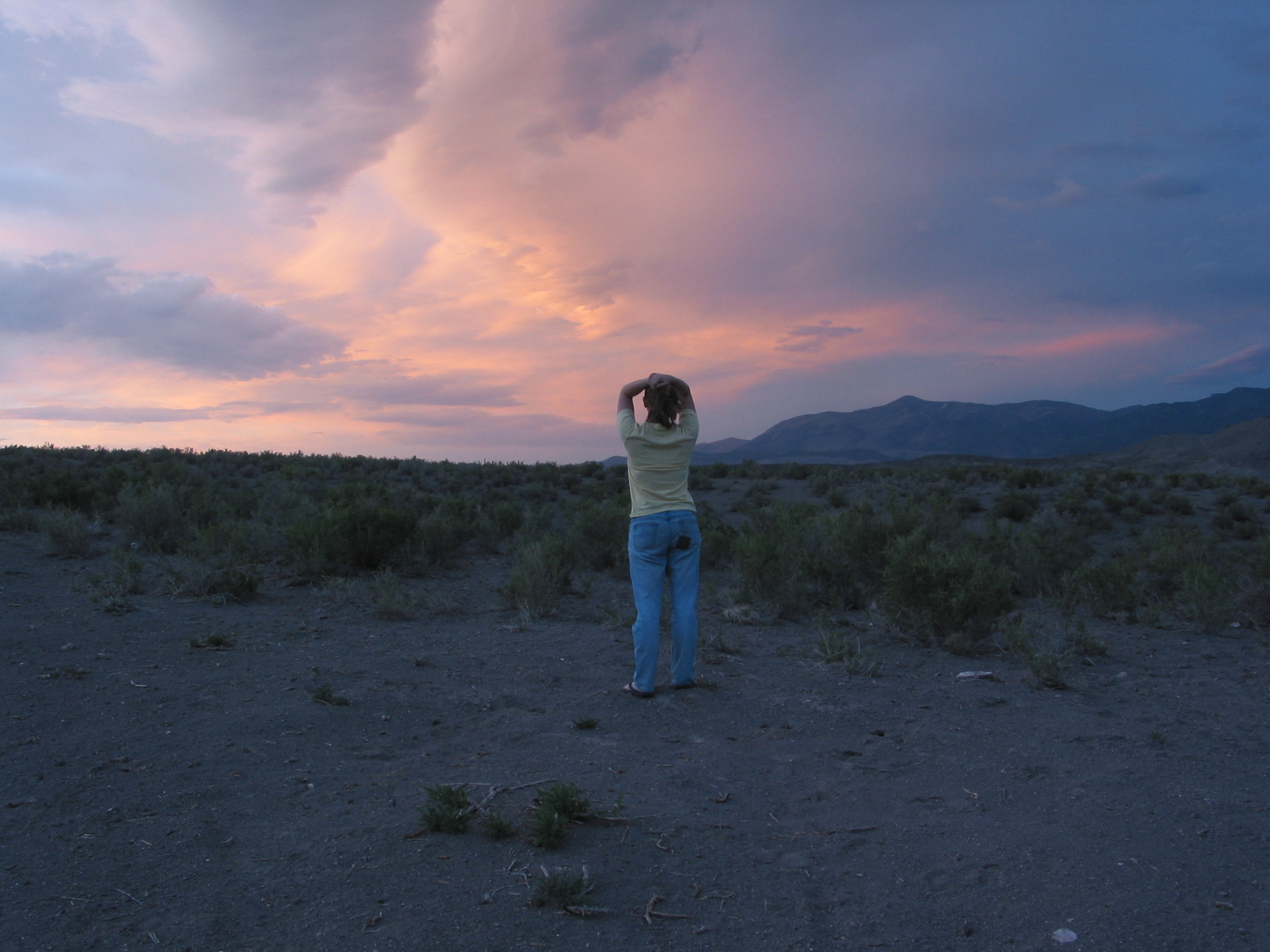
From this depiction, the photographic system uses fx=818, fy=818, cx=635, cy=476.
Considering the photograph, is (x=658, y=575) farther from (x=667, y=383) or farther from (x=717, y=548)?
(x=717, y=548)

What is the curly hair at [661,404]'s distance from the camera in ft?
19.2

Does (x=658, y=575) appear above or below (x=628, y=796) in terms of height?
above

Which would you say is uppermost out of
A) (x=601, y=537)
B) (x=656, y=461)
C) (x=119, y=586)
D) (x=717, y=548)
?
(x=656, y=461)

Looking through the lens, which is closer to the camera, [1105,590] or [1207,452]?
[1105,590]

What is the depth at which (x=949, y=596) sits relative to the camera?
25.2 feet

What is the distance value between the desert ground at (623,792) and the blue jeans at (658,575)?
387mm

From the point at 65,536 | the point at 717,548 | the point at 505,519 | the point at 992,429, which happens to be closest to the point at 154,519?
the point at 65,536

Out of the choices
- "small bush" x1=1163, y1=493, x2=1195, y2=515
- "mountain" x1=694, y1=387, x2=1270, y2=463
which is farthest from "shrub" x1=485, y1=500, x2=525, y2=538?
"mountain" x1=694, y1=387, x2=1270, y2=463

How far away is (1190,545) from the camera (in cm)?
1056

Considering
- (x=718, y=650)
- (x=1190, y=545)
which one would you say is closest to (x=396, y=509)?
(x=718, y=650)

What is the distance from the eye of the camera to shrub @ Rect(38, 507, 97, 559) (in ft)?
37.9

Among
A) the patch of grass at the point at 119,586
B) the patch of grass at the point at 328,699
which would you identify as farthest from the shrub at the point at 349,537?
the patch of grass at the point at 328,699

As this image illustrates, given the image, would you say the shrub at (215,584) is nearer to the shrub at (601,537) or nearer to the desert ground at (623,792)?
the desert ground at (623,792)

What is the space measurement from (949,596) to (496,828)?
17.7ft
